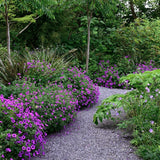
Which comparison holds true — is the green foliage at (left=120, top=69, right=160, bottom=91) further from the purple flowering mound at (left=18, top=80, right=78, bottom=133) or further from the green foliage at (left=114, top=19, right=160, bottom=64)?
the green foliage at (left=114, top=19, right=160, bottom=64)

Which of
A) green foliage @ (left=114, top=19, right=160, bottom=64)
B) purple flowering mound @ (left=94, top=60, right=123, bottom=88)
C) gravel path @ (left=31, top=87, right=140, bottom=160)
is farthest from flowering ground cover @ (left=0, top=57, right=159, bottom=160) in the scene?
green foliage @ (left=114, top=19, right=160, bottom=64)

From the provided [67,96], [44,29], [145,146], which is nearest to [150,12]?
[44,29]

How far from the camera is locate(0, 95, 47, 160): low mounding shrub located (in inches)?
93.6

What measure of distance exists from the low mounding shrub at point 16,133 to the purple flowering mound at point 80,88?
1.77m

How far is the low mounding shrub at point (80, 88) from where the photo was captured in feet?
15.1

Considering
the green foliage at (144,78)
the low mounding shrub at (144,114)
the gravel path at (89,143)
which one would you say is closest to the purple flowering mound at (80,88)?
the gravel path at (89,143)

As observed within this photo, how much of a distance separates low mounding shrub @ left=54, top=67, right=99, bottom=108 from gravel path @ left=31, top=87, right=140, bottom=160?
824mm

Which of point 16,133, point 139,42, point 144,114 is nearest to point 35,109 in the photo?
point 16,133

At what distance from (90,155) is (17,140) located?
0.89m

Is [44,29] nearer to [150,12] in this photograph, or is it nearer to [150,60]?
[150,60]

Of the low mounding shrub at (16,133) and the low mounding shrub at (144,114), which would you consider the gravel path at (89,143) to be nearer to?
the low mounding shrub at (144,114)

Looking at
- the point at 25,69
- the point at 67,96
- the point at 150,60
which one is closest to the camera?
the point at 67,96

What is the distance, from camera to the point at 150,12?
13.4 metres

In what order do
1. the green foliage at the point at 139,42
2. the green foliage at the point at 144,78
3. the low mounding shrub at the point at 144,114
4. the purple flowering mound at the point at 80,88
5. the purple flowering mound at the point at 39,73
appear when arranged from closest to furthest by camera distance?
the low mounding shrub at the point at 144,114 < the green foliage at the point at 144,78 < the purple flowering mound at the point at 80,88 < the purple flowering mound at the point at 39,73 < the green foliage at the point at 139,42
